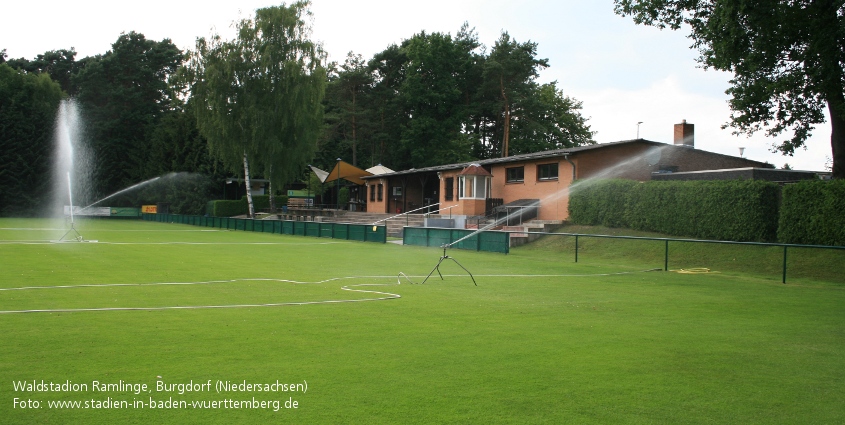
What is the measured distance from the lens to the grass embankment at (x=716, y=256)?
1830 centimetres

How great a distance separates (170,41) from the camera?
7638 cm

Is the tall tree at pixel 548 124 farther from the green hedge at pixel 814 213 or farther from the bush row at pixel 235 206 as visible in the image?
the green hedge at pixel 814 213

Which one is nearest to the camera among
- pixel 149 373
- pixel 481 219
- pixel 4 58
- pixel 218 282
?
pixel 149 373

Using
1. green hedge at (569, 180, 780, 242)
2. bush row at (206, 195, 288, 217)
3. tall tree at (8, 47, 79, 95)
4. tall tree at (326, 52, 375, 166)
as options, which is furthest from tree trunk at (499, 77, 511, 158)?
tall tree at (8, 47, 79, 95)

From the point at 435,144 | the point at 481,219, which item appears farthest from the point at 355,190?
the point at 481,219

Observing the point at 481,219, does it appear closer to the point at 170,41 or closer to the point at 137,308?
the point at 137,308

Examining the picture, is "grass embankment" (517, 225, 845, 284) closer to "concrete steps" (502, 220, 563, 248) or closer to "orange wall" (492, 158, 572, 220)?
"concrete steps" (502, 220, 563, 248)

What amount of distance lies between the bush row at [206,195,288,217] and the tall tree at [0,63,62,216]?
741 inches

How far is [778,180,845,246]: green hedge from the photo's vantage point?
1927cm

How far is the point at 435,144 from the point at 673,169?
35.0m

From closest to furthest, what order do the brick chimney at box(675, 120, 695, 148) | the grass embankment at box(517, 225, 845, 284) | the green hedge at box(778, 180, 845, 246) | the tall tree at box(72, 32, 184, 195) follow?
the grass embankment at box(517, 225, 845, 284) → the green hedge at box(778, 180, 845, 246) → the brick chimney at box(675, 120, 695, 148) → the tall tree at box(72, 32, 184, 195)

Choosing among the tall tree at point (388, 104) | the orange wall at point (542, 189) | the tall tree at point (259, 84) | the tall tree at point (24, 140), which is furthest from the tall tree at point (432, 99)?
the tall tree at point (24, 140)

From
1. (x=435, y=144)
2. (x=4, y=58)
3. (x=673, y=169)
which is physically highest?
(x=4, y=58)

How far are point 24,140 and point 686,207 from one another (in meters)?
64.7
